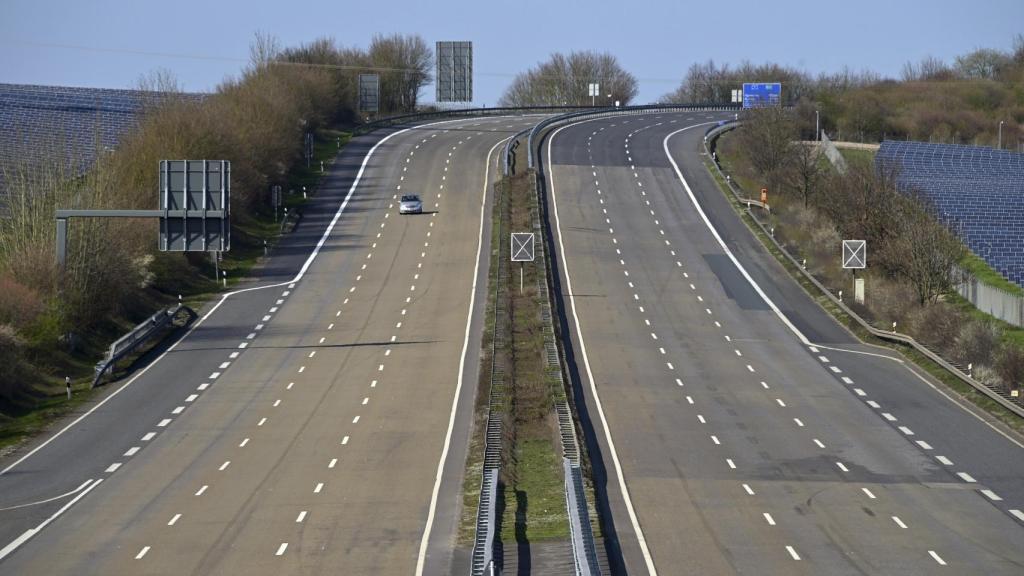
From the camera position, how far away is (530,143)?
92.4 metres

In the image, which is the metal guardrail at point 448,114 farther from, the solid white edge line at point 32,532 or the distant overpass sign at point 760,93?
the solid white edge line at point 32,532

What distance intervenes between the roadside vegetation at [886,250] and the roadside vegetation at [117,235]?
2808 centimetres

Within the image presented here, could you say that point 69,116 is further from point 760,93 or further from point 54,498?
point 54,498

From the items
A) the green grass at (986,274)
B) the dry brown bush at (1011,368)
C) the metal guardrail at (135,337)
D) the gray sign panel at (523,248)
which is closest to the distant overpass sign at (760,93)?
the green grass at (986,274)

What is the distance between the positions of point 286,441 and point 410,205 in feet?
136

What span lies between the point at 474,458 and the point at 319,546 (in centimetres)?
763

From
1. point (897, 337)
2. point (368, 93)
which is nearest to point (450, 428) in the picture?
point (897, 337)

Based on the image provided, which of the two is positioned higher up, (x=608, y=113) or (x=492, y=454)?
(x=608, y=113)

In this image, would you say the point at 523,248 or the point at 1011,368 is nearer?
the point at 1011,368

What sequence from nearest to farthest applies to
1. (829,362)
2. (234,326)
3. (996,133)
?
(829,362) < (234,326) < (996,133)

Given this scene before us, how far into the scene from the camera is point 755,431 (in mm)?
34906

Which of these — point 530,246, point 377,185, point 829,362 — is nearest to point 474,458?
point 829,362

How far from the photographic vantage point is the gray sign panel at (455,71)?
395ft

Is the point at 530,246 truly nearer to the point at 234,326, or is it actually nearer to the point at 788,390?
the point at 234,326
